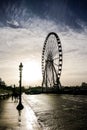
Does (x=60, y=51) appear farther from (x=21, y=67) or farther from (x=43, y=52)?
(x=21, y=67)

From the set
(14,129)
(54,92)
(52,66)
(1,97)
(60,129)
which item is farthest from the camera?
(54,92)

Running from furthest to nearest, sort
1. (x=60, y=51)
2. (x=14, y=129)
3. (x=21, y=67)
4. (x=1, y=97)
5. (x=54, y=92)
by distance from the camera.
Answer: (x=54, y=92)
(x=60, y=51)
(x=1, y=97)
(x=21, y=67)
(x=14, y=129)

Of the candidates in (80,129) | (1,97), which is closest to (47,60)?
(1,97)

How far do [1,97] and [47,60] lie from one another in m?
32.3

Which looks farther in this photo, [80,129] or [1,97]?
[1,97]

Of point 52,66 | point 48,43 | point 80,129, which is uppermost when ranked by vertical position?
point 48,43

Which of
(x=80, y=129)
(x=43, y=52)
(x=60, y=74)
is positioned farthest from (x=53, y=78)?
(x=80, y=129)

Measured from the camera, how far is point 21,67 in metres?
29.9

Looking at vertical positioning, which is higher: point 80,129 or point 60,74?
point 60,74

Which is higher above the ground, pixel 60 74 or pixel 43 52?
pixel 43 52

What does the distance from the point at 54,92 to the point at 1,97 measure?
93236 millimetres

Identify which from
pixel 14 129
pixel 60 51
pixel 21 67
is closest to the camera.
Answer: pixel 14 129

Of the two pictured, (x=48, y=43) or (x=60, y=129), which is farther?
(x=48, y=43)

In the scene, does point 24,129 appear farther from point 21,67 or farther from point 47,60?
point 47,60
